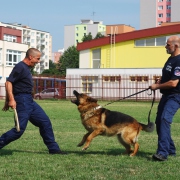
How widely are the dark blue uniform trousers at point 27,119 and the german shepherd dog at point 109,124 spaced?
0.70m

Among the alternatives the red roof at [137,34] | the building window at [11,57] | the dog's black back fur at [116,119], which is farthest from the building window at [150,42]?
the dog's black back fur at [116,119]

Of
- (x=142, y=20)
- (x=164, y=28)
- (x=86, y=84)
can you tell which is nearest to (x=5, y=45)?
(x=86, y=84)

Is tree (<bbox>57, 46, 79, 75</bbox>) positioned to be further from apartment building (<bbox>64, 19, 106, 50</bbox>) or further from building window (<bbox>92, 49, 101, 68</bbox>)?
apartment building (<bbox>64, 19, 106, 50</bbox>)

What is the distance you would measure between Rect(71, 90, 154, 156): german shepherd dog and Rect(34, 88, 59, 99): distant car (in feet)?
123

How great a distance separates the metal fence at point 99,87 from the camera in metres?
43.6

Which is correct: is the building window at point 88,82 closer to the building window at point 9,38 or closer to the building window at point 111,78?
the building window at point 111,78

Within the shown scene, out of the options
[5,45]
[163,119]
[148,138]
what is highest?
[5,45]

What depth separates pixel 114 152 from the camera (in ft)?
29.8

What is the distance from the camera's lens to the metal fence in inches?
1716

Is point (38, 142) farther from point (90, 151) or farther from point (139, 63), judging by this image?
point (139, 63)

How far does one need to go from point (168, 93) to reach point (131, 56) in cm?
3967

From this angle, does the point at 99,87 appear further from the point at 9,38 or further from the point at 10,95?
the point at 10,95

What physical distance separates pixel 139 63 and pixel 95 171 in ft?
134

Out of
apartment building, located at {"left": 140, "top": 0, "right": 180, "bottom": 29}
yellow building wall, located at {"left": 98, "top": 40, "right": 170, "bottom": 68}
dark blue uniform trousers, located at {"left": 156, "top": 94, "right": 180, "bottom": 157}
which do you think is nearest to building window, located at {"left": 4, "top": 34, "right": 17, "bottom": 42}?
yellow building wall, located at {"left": 98, "top": 40, "right": 170, "bottom": 68}
